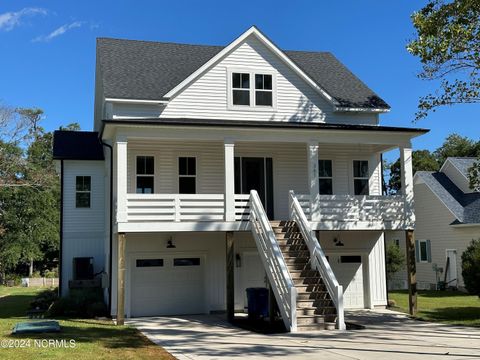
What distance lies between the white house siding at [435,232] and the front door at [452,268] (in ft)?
0.96

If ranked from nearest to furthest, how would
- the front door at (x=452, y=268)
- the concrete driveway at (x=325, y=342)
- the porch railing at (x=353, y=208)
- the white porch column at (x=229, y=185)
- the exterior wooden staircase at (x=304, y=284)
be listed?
the concrete driveway at (x=325, y=342)
the exterior wooden staircase at (x=304, y=284)
the white porch column at (x=229, y=185)
the porch railing at (x=353, y=208)
the front door at (x=452, y=268)

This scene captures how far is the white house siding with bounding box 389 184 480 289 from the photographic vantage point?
30078 mm

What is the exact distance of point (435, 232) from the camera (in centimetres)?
3247

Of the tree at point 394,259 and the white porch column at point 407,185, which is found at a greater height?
the white porch column at point 407,185

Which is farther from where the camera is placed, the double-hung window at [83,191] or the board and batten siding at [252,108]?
the double-hung window at [83,191]

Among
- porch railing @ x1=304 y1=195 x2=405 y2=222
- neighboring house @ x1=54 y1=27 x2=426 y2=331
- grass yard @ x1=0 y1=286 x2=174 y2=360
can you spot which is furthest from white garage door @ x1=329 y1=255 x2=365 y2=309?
grass yard @ x1=0 y1=286 x2=174 y2=360

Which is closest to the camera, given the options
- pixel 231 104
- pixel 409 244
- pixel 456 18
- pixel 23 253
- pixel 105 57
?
pixel 456 18

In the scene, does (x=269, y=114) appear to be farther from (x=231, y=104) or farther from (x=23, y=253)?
(x=23, y=253)

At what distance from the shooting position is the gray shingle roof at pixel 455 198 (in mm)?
29922

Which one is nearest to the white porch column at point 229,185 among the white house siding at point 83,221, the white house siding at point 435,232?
the white house siding at point 83,221

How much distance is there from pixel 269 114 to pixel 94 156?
737cm

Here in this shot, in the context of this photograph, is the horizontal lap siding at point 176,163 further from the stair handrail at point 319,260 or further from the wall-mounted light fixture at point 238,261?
the stair handrail at point 319,260

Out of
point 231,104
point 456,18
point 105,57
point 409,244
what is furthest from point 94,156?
point 456,18

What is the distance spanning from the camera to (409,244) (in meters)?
18.3
